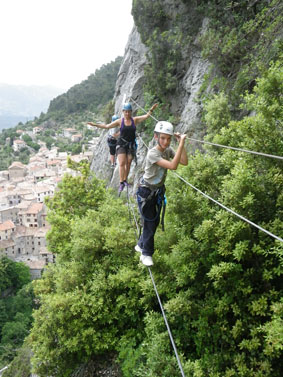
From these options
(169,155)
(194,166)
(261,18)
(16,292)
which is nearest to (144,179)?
(169,155)

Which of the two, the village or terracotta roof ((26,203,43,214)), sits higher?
terracotta roof ((26,203,43,214))

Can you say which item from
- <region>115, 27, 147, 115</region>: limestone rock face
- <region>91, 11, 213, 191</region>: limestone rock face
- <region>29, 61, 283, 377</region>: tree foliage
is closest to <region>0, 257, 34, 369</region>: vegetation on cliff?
<region>91, 11, 213, 191</region>: limestone rock face

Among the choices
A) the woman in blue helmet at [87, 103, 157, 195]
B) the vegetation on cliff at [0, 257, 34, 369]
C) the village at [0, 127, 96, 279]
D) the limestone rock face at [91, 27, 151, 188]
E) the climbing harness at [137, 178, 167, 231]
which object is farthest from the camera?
the village at [0, 127, 96, 279]

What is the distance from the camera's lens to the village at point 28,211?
132 feet

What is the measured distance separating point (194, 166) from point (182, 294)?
276 cm

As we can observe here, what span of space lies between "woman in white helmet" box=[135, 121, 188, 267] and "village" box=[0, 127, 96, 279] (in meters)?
24.4

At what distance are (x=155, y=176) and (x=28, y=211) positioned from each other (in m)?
45.3

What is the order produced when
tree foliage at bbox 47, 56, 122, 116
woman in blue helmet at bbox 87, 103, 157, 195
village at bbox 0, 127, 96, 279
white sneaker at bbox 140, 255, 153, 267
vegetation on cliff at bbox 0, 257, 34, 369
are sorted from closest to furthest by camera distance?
white sneaker at bbox 140, 255, 153, 267 → woman in blue helmet at bbox 87, 103, 157, 195 → vegetation on cliff at bbox 0, 257, 34, 369 → village at bbox 0, 127, 96, 279 → tree foliage at bbox 47, 56, 122, 116

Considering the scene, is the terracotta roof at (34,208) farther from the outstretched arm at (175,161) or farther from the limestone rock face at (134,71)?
the outstretched arm at (175,161)

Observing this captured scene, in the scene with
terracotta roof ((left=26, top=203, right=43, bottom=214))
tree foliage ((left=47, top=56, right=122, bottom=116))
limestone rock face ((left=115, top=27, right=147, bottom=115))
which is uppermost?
limestone rock face ((left=115, top=27, right=147, bottom=115))

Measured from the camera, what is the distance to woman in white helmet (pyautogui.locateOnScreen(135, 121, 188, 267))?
3.81m

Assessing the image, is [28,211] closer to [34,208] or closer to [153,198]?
[34,208]

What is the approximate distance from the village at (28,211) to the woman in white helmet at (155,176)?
24.4m

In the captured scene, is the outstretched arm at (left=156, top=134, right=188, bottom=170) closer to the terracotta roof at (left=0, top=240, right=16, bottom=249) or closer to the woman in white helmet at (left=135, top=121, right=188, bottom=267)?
the woman in white helmet at (left=135, top=121, right=188, bottom=267)
